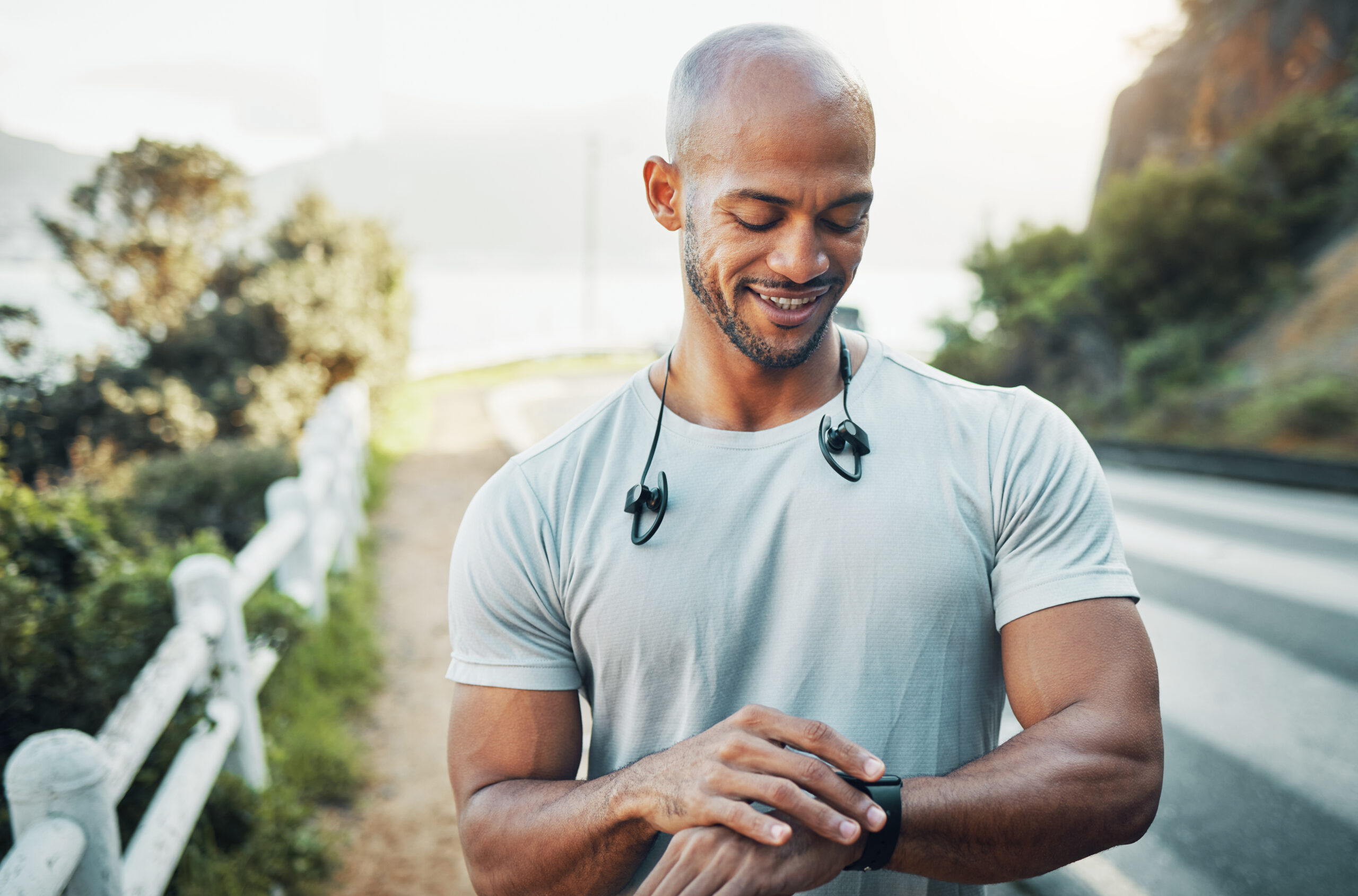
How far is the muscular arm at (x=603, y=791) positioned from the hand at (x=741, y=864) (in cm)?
2

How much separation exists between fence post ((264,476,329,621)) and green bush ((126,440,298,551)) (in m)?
2.35

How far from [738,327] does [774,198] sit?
0.27m

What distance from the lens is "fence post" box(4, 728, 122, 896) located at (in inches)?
86.2

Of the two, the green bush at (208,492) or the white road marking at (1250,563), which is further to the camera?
the green bush at (208,492)

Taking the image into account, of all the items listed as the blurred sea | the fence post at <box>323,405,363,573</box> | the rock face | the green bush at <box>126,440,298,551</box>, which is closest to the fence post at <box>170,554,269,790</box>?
the blurred sea

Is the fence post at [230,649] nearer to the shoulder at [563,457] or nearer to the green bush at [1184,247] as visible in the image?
the shoulder at [563,457]

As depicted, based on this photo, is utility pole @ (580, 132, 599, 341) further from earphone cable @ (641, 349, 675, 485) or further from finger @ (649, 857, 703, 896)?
finger @ (649, 857, 703, 896)

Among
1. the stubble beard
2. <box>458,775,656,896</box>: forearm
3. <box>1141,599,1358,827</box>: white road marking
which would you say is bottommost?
<box>1141,599,1358,827</box>: white road marking

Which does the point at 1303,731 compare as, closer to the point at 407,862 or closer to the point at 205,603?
the point at 407,862

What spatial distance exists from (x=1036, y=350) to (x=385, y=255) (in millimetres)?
13312

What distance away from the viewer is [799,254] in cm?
168

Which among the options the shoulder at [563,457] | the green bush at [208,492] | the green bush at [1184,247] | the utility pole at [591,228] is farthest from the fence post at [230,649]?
the utility pole at [591,228]

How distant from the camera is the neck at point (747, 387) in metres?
1.83

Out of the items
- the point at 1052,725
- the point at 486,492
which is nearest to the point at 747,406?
the point at 486,492
